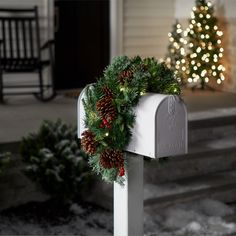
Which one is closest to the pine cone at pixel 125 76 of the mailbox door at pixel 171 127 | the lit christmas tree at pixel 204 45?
the mailbox door at pixel 171 127

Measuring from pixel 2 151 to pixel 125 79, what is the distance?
2146 mm

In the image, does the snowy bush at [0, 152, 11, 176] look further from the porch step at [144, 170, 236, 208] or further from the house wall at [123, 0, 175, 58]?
the house wall at [123, 0, 175, 58]

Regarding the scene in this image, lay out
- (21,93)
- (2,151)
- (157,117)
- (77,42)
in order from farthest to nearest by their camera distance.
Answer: (77,42) < (21,93) < (2,151) < (157,117)

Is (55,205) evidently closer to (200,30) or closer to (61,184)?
(61,184)

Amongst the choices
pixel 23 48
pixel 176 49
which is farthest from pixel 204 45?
pixel 23 48

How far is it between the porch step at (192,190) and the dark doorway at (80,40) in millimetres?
3162

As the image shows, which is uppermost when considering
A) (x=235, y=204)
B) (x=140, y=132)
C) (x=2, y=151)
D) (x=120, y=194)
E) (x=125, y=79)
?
(x=125, y=79)

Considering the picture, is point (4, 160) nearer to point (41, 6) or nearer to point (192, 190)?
point (192, 190)

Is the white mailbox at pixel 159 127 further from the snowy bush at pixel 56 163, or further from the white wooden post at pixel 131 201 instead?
the snowy bush at pixel 56 163

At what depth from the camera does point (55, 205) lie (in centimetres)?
387

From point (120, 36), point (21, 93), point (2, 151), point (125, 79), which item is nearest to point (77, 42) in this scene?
point (120, 36)

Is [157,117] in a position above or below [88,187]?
above

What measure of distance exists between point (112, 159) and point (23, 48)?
16.0 ft

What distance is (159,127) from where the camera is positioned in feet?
5.78
